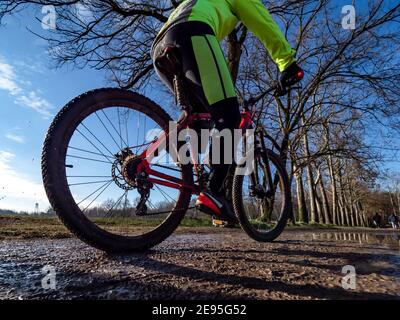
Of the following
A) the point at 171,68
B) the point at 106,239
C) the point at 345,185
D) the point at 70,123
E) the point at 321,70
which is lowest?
the point at 106,239

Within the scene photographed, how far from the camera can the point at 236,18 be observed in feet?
7.64

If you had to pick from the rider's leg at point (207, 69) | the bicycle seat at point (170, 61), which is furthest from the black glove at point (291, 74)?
the bicycle seat at point (170, 61)

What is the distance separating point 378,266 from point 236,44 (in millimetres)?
9198

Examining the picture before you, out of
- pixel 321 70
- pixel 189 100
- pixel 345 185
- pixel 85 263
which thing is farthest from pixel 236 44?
pixel 345 185

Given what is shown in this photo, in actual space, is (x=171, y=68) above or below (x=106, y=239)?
above

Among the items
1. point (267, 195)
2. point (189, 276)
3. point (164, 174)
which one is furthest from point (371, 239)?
point (189, 276)

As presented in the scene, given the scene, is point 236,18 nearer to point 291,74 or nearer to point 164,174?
point 291,74

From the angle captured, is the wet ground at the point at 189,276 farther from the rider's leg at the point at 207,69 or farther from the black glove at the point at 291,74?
the black glove at the point at 291,74

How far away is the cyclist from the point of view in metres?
1.98

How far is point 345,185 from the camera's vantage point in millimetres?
33531

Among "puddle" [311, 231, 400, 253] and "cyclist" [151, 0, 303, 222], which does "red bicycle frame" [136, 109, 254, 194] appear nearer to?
"cyclist" [151, 0, 303, 222]

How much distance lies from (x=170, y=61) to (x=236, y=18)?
0.68m

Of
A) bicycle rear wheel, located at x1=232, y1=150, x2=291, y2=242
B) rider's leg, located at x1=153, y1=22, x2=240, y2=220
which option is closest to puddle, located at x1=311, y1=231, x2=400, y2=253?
bicycle rear wheel, located at x1=232, y1=150, x2=291, y2=242
